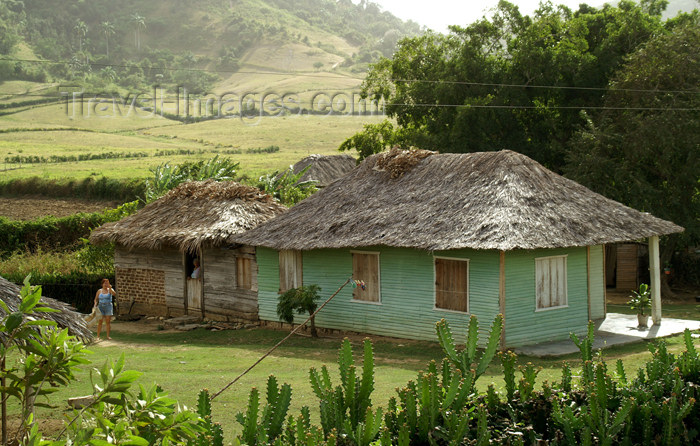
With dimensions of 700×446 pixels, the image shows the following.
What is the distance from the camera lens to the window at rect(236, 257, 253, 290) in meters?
20.2

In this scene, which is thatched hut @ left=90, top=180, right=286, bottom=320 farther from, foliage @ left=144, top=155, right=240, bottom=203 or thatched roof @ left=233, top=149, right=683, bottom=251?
foliage @ left=144, top=155, right=240, bottom=203

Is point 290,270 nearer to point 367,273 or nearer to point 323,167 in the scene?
point 367,273

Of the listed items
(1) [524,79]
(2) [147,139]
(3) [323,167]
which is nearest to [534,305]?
(1) [524,79]

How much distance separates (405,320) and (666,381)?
9.75 metres

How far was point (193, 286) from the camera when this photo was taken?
21219 millimetres

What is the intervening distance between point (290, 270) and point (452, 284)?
4.65m

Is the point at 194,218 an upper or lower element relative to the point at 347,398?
upper

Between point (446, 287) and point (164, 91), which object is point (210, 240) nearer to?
point (446, 287)

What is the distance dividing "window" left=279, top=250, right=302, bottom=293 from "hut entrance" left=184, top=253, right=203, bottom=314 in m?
2.82

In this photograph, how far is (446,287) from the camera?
16219mm

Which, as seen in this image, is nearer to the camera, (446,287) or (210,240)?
(446,287)

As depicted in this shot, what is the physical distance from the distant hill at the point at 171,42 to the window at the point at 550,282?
108744mm

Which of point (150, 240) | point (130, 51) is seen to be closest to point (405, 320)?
point (150, 240)

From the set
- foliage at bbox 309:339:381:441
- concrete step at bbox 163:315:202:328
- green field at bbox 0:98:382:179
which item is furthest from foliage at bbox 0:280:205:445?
green field at bbox 0:98:382:179
